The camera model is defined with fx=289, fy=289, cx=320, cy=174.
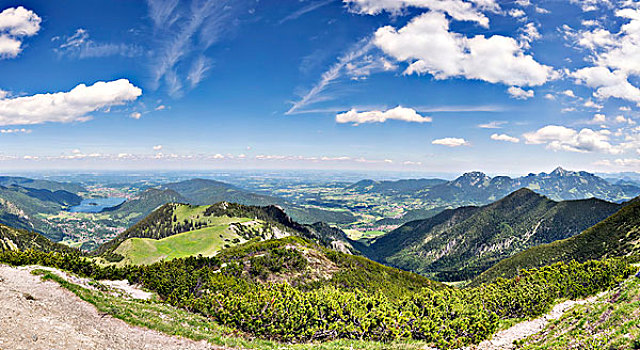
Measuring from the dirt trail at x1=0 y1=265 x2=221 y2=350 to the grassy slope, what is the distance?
34004mm

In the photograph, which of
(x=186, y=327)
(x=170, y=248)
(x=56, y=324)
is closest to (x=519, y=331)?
(x=186, y=327)

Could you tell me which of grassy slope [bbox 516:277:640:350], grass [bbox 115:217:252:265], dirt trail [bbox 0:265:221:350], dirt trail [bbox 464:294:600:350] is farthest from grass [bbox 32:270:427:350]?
grass [bbox 115:217:252:265]

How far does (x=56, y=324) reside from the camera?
23.1 metres

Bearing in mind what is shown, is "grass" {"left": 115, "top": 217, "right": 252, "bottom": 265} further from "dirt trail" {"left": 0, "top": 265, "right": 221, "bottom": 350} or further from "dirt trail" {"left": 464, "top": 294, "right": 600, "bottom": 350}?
"dirt trail" {"left": 464, "top": 294, "right": 600, "bottom": 350}

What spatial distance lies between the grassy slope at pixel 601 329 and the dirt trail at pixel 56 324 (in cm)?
3400

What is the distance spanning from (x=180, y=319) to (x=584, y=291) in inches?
2605

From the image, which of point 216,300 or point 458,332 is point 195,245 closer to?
point 216,300

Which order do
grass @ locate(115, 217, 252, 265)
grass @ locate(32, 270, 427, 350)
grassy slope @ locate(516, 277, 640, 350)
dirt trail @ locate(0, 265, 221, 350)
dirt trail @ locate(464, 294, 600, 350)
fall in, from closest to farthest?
dirt trail @ locate(0, 265, 221, 350), grassy slope @ locate(516, 277, 640, 350), grass @ locate(32, 270, 427, 350), dirt trail @ locate(464, 294, 600, 350), grass @ locate(115, 217, 252, 265)

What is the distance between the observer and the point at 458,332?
125 feet

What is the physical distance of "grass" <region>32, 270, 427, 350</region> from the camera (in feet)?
100

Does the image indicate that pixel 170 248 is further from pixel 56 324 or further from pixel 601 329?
pixel 601 329

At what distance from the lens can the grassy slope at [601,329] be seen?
22.0 m

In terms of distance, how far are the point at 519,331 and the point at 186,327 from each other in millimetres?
44975

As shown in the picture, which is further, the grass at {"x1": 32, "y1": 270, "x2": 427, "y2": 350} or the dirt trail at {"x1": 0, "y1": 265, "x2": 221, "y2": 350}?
the grass at {"x1": 32, "y1": 270, "x2": 427, "y2": 350}
